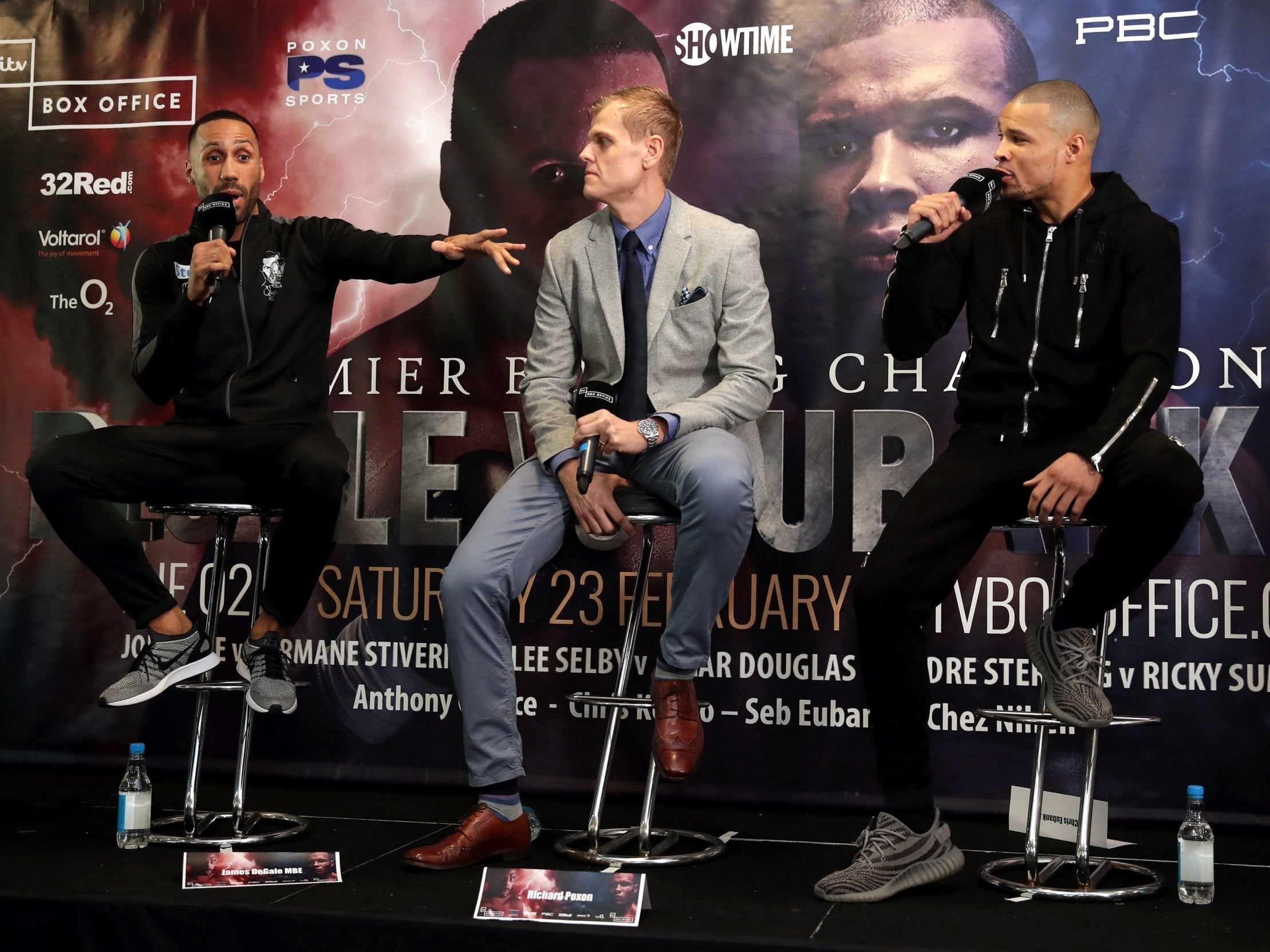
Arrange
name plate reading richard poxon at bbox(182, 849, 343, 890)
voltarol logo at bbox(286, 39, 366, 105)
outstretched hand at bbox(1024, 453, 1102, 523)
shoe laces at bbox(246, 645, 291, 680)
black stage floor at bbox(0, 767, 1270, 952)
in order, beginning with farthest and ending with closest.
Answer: voltarol logo at bbox(286, 39, 366, 105) → shoe laces at bbox(246, 645, 291, 680) → name plate reading richard poxon at bbox(182, 849, 343, 890) → outstretched hand at bbox(1024, 453, 1102, 523) → black stage floor at bbox(0, 767, 1270, 952)

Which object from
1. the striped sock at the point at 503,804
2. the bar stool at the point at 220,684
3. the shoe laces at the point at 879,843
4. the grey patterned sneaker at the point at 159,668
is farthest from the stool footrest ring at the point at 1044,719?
the grey patterned sneaker at the point at 159,668

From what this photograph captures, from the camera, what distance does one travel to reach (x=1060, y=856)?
8.52 feet

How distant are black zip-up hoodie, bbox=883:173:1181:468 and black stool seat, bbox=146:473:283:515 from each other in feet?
4.87

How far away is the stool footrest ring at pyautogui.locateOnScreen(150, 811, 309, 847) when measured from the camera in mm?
2859

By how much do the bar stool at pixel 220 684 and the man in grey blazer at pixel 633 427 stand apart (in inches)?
20.6

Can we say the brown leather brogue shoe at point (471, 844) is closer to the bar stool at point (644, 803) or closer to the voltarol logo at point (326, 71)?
the bar stool at point (644, 803)

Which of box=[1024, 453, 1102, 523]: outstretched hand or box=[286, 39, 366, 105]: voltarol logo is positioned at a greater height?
box=[286, 39, 366, 105]: voltarol logo

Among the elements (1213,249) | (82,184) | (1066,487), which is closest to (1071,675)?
(1066,487)

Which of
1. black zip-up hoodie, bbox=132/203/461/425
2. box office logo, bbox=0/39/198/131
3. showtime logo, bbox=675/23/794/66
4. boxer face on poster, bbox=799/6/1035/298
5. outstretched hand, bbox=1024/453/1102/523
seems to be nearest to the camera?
outstretched hand, bbox=1024/453/1102/523

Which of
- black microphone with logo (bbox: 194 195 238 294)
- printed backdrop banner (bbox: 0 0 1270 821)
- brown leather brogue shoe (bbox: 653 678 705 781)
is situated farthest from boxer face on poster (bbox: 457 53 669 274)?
brown leather brogue shoe (bbox: 653 678 705 781)

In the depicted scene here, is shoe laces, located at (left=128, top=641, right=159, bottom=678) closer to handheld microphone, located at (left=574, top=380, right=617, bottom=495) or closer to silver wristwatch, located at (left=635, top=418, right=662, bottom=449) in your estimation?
handheld microphone, located at (left=574, top=380, right=617, bottom=495)

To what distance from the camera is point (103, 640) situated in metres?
3.97

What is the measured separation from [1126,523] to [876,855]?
790 mm

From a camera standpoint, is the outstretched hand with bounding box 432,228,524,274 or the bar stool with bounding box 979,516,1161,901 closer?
the bar stool with bounding box 979,516,1161,901
